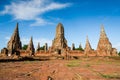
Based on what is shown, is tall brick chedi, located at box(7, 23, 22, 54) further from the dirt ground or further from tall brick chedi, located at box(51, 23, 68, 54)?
the dirt ground

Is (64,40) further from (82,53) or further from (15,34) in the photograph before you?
(15,34)

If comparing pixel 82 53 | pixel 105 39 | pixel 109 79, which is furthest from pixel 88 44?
pixel 109 79

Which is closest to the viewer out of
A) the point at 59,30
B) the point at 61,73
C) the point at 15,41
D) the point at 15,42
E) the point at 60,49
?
the point at 61,73

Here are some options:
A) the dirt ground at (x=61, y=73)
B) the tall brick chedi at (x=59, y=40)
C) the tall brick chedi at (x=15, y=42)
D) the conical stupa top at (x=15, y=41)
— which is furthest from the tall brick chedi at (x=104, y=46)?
the dirt ground at (x=61, y=73)

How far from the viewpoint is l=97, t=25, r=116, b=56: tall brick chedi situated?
48875mm

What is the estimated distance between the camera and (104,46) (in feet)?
162

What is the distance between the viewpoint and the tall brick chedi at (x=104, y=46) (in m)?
48.9

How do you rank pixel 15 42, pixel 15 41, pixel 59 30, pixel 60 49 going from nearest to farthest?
pixel 60 49 < pixel 59 30 < pixel 15 42 < pixel 15 41

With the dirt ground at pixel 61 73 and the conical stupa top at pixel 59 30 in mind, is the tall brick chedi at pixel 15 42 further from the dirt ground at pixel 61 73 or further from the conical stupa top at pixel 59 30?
the dirt ground at pixel 61 73

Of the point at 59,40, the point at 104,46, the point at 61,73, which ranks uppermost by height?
the point at 59,40

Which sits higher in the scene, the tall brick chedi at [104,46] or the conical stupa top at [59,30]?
the conical stupa top at [59,30]

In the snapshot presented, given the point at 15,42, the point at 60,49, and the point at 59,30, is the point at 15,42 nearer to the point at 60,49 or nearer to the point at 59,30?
the point at 59,30

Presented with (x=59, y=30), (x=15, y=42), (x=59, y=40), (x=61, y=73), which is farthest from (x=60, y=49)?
(x=61, y=73)

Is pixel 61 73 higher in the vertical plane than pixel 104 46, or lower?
lower
